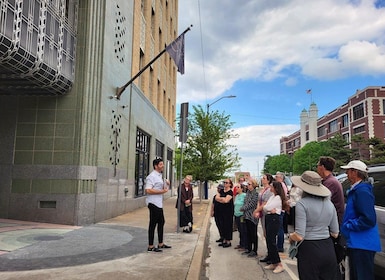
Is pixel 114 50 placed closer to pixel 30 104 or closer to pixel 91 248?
pixel 30 104

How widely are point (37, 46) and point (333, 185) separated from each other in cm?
777

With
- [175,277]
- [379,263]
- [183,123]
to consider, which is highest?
[183,123]

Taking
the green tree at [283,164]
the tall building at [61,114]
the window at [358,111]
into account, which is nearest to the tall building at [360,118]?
the window at [358,111]

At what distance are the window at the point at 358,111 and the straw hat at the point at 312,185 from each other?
209 feet

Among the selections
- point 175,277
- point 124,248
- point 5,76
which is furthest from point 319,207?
point 5,76

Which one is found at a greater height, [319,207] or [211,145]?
[211,145]

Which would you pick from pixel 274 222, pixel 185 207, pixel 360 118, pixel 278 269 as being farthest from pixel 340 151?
pixel 278 269

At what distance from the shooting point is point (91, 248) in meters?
7.01

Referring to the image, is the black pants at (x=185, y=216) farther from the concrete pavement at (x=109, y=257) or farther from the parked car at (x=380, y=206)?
the parked car at (x=380, y=206)

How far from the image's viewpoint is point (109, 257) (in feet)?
20.6

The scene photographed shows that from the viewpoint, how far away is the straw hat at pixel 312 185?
3654 millimetres

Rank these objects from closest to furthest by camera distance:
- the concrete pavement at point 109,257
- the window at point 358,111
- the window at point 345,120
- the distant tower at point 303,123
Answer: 1. the concrete pavement at point 109,257
2. the window at point 358,111
3. the window at point 345,120
4. the distant tower at point 303,123

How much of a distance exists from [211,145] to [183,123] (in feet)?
46.0

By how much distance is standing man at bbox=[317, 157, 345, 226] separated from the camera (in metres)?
4.80
